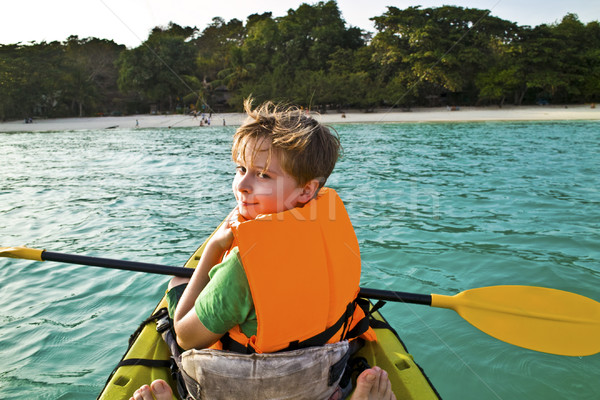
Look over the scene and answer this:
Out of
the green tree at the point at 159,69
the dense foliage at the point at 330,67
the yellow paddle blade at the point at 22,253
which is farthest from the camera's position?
the green tree at the point at 159,69

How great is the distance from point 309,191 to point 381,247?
3.10 meters

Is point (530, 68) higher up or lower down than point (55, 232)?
higher up

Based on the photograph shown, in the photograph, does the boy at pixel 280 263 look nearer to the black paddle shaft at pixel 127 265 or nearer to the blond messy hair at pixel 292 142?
the blond messy hair at pixel 292 142

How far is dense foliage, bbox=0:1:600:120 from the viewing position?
97.1ft

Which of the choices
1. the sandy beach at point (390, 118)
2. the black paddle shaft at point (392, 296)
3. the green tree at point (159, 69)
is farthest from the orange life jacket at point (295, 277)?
the green tree at point (159, 69)

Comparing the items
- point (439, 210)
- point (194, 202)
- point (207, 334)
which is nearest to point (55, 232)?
point (194, 202)

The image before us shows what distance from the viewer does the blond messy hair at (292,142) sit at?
60.3 inches

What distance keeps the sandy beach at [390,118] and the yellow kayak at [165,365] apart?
71.1ft

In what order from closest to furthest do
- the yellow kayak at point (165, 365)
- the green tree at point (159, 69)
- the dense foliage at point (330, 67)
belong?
the yellow kayak at point (165, 365)
the dense foliage at point (330, 67)
the green tree at point (159, 69)

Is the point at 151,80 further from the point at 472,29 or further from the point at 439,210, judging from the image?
the point at 439,210

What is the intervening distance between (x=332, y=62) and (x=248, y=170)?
34.6 metres

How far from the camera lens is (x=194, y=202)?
7.00m

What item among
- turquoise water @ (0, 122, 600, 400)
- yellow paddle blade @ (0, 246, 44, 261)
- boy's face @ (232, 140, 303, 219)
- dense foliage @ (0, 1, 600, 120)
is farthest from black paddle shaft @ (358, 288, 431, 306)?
dense foliage @ (0, 1, 600, 120)

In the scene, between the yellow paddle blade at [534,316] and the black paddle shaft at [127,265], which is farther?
the black paddle shaft at [127,265]
